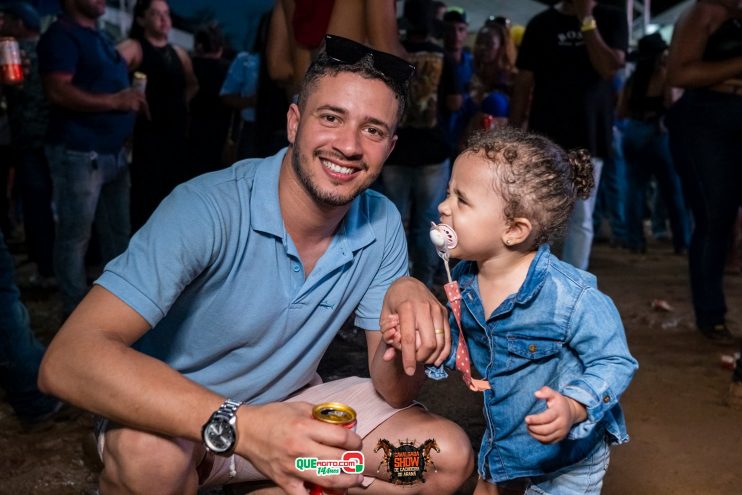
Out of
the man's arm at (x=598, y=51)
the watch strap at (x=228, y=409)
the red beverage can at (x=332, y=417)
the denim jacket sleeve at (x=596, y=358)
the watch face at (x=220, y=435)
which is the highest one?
the man's arm at (x=598, y=51)

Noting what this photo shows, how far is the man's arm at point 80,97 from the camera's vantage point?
401cm

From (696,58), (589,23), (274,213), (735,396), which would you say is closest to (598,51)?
(589,23)

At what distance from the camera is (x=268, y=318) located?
1.99 m

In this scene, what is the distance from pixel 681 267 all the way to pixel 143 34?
16.4 feet

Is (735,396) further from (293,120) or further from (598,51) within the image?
(293,120)

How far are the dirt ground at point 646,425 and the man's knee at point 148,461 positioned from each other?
2.60 feet

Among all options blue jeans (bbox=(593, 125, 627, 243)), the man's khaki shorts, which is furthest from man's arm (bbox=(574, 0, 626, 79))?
blue jeans (bbox=(593, 125, 627, 243))

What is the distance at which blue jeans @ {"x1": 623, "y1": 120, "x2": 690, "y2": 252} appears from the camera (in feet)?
21.7

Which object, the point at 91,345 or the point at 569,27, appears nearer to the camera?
the point at 91,345

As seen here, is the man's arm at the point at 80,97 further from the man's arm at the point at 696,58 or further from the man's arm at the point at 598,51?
the man's arm at the point at 696,58

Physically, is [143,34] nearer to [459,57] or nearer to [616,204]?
[459,57]

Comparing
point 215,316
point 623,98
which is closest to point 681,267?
point 623,98

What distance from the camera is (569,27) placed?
14.2ft

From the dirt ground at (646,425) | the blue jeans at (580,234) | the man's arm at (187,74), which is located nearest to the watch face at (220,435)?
the dirt ground at (646,425)
